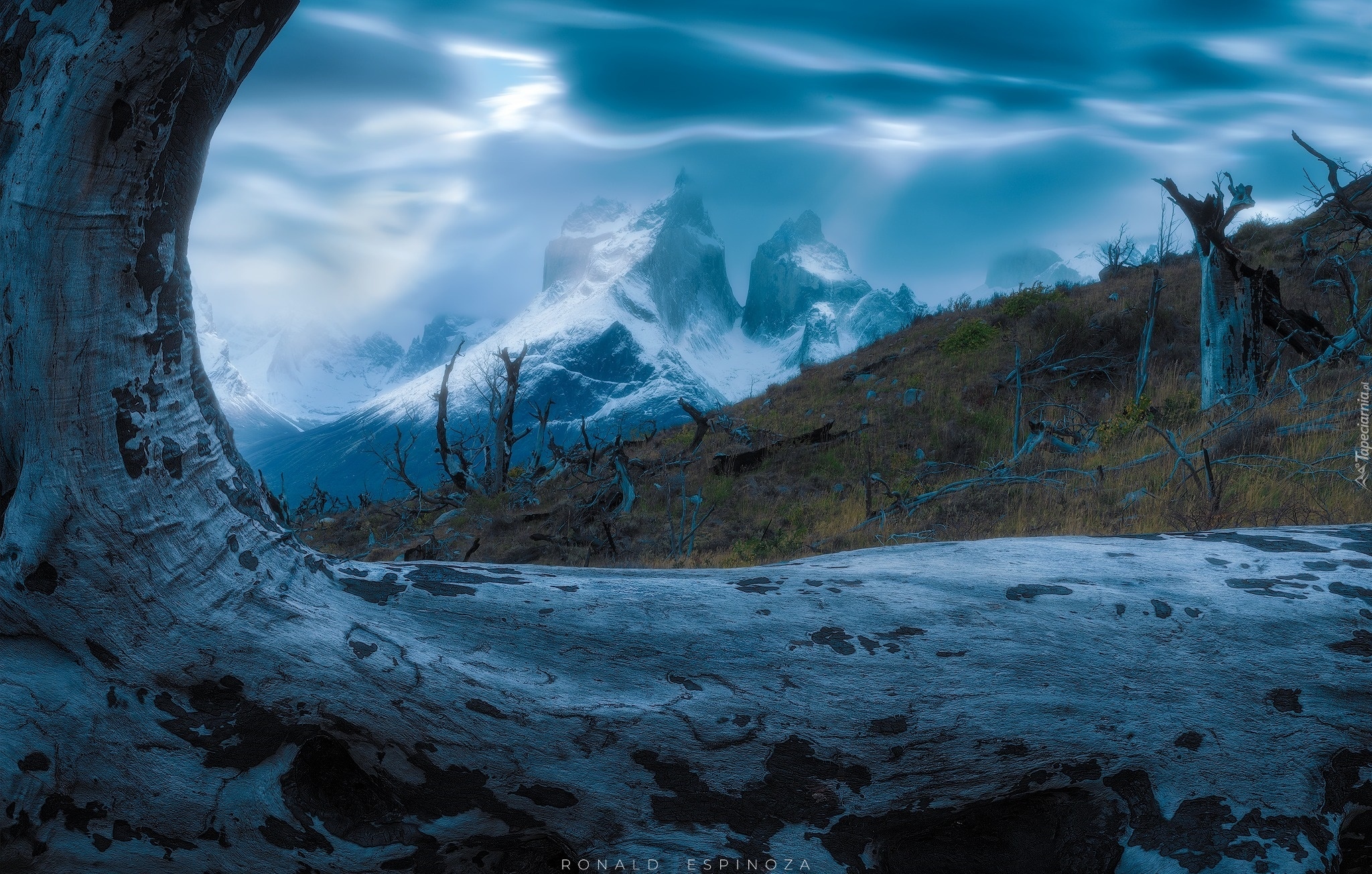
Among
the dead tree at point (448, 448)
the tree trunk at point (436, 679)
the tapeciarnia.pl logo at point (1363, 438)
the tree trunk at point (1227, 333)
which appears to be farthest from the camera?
the dead tree at point (448, 448)

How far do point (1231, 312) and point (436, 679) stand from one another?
12.5 meters

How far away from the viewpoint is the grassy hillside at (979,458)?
237 inches

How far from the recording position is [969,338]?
17062 millimetres

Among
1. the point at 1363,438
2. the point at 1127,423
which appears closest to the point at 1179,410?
the point at 1127,423

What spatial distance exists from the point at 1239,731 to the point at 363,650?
2.60m

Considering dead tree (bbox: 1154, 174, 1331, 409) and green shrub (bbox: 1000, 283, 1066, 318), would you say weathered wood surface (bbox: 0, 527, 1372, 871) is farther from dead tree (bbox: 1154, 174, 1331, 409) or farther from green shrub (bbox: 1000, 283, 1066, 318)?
green shrub (bbox: 1000, 283, 1066, 318)

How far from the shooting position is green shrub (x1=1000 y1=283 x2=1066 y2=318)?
1788cm

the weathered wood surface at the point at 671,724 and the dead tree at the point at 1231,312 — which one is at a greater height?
the dead tree at the point at 1231,312

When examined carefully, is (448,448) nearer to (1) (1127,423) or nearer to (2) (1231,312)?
(1) (1127,423)

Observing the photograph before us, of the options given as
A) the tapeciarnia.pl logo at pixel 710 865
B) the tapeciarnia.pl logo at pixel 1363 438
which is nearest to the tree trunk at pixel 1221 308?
the tapeciarnia.pl logo at pixel 1363 438

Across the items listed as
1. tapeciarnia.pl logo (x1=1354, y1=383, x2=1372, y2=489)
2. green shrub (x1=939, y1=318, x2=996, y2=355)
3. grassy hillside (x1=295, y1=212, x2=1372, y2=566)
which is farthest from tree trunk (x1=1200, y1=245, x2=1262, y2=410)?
green shrub (x1=939, y1=318, x2=996, y2=355)

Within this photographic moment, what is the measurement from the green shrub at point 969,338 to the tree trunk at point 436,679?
15264mm

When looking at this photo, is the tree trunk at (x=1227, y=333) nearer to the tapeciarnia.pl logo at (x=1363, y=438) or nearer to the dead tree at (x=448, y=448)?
the tapeciarnia.pl logo at (x=1363, y=438)

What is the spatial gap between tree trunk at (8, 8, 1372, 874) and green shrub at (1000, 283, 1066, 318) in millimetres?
17014
